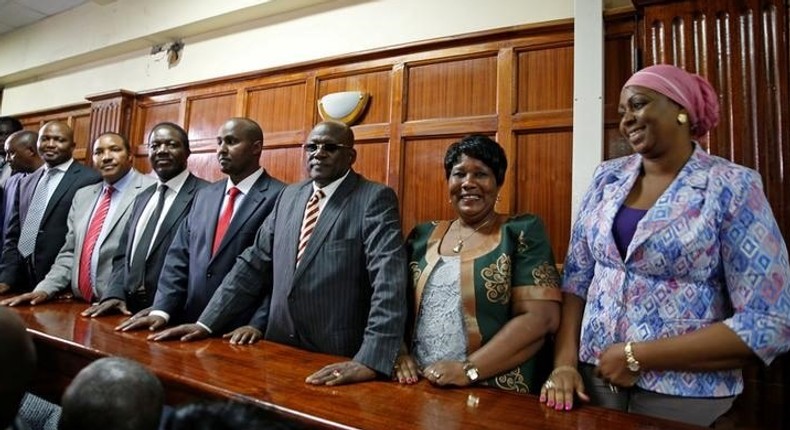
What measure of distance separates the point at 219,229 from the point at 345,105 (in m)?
1.33

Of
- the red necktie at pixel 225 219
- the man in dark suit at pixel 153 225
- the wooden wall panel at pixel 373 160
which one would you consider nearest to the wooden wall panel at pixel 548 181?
the wooden wall panel at pixel 373 160

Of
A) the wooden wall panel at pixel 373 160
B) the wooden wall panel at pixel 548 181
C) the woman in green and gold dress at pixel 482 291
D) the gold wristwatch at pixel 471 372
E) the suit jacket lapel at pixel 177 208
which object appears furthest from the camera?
the wooden wall panel at pixel 373 160

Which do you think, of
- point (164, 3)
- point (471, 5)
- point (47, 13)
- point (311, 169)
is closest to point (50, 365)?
point (311, 169)

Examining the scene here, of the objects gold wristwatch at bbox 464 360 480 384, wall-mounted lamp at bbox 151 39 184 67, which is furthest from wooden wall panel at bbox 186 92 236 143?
gold wristwatch at bbox 464 360 480 384

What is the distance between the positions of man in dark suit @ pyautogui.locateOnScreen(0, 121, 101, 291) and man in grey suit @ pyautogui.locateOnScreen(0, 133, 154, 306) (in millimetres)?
138

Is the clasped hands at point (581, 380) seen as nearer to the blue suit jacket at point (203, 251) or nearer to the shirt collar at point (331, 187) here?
the shirt collar at point (331, 187)

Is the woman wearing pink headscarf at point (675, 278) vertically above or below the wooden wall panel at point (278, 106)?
below

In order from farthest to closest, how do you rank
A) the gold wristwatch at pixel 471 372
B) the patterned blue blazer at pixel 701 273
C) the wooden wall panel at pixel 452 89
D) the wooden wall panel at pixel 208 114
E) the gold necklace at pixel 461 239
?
the wooden wall panel at pixel 208 114 < the wooden wall panel at pixel 452 89 < the gold necklace at pixel 461 239 < the gold wristwatch at pixel 471 372 < the patterned blue blazer at pixel 701 273

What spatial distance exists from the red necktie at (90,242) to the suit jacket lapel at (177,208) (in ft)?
1.67

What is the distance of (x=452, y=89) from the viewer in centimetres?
270

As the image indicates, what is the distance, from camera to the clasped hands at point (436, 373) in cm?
119

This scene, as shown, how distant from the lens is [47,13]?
4.77 m

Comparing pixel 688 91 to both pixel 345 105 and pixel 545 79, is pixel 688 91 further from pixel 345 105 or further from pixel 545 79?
pixel 345 105

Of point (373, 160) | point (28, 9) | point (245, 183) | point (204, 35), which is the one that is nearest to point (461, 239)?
point (245, 183)
